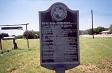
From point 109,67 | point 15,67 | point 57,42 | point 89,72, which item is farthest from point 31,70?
point 57,42

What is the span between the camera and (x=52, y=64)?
7.97 m

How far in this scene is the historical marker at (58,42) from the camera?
798cm

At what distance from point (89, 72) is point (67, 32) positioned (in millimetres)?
3742

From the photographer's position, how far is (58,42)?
8.02 metres

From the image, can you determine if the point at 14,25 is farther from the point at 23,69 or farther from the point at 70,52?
the point at 70,52

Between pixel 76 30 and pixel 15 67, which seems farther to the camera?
pixel 15 67

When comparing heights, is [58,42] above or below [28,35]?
above

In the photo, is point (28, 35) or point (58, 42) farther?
point (28, 35)

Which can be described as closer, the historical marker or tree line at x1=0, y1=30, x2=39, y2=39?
the historical marker

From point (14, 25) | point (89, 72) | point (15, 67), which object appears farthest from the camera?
point (14, 25)

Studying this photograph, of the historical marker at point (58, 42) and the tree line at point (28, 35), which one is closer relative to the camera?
the historical marker at point (58, 42)

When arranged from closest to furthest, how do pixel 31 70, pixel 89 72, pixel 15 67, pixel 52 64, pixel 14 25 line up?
pixel 52 64 < pixel 89 72 < pixel 31 70 < pixel 15 67 < pixel 14 25

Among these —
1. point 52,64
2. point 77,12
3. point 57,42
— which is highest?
point 77,12

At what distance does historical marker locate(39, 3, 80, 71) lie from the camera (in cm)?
798
